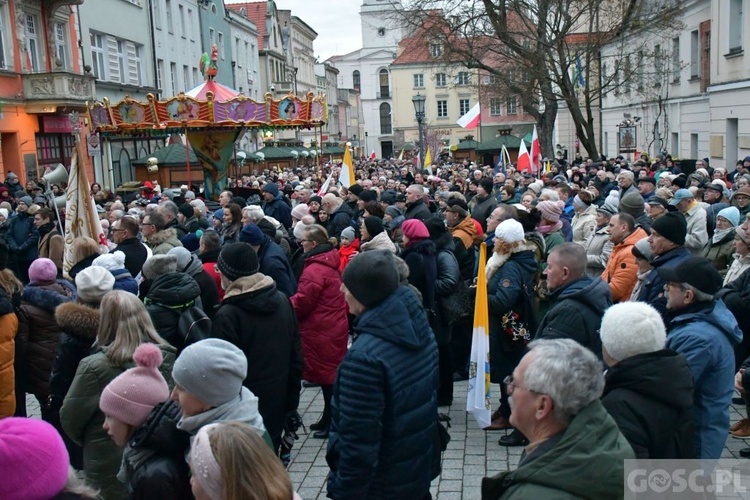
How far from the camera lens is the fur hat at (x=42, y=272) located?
6.04m

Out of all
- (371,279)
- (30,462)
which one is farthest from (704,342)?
(30,462)

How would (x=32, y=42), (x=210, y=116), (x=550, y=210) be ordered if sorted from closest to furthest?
1. (x=550, y=210)
2. (x=210, y=116)
3. (x=32, y=42)

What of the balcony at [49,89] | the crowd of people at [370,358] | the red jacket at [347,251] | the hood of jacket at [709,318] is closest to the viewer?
the crowd of people at [370,358]

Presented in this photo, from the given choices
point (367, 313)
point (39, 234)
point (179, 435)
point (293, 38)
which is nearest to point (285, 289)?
point (367, 313)

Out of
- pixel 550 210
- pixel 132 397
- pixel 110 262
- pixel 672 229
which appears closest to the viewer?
pixel 132 397

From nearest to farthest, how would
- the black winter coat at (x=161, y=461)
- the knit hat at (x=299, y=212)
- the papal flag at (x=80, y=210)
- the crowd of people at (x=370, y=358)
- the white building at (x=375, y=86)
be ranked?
1. the crowd of people at (x=370, y=358)
2. the black winter coat at (x=161, y=461)
3. the papal flag at (x=80, y=210)
4. the knit hat at (x=299, y=212)
5. the white building at (x=375, y=86)

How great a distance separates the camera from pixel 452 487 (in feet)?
19.1

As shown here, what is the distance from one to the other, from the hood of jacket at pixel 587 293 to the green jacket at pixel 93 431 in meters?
2.73

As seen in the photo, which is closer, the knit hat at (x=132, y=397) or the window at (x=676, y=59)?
the knit hat at (x=132, y=397)

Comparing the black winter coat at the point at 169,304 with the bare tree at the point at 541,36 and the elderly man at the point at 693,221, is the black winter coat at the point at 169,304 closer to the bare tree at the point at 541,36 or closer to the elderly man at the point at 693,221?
the elderly man at the point at 693,221

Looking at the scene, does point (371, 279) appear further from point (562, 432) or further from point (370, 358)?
point (562, 432)

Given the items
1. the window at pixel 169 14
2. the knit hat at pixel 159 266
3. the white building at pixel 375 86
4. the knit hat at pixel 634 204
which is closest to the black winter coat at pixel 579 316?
the knit hat at pixel 159 266

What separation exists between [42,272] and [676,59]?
94.8 ft

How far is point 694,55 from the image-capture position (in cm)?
2845
